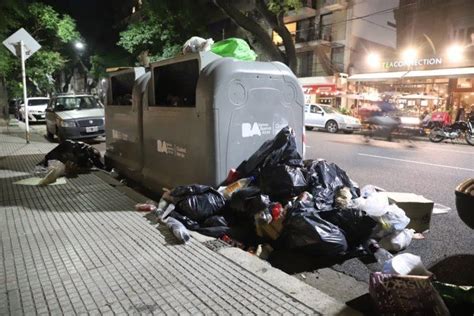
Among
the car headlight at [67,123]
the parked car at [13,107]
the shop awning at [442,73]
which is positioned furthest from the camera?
the parked car at [13,107]

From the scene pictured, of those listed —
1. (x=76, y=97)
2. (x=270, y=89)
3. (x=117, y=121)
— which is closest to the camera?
(x=270, y=89)

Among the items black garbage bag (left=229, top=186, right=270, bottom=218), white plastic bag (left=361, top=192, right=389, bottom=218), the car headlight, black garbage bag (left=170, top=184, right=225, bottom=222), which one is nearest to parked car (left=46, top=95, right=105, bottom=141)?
the car headlight

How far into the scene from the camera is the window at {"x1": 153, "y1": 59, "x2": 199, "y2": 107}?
5.54m

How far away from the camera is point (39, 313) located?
93.4 inches

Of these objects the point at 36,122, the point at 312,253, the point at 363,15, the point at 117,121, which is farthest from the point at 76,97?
the point at 363,15

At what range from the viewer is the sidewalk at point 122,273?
244 centimetres

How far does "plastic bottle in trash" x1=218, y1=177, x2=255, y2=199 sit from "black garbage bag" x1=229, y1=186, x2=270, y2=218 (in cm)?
11

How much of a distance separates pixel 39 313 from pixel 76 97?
1337 cm

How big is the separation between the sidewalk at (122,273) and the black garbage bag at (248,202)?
0.68 metres

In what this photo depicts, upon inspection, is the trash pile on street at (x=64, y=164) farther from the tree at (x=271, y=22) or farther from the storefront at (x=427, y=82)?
the storefront at (x=427, y=82)

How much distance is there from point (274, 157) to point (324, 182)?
67 centimetres

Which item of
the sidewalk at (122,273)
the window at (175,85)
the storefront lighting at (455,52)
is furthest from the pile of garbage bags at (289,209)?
the storefront lighting at (455,52)

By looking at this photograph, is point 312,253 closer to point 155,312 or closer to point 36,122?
point 155,312

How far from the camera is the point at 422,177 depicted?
25.0 ft
